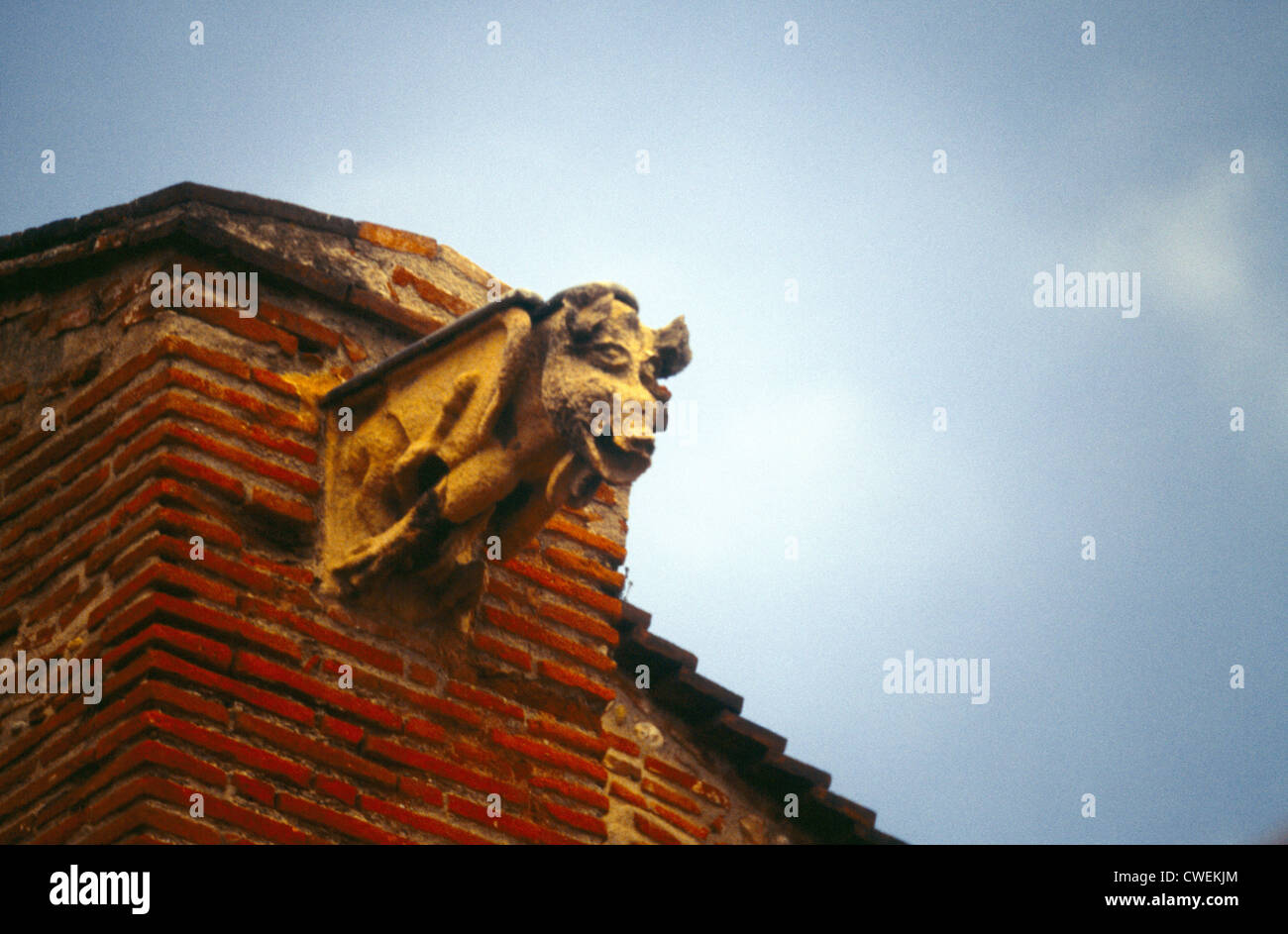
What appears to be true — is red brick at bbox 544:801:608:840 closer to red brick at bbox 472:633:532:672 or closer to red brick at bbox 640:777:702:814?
red brick at bbox 472:633:532:672

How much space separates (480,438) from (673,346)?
0.64 m

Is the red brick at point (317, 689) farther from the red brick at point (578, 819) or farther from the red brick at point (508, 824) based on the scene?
the red brick at point (578, 819)

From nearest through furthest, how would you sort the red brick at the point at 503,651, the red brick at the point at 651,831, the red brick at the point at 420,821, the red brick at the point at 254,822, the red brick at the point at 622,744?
the red brick at the point at 254,822 < the red brick at the point at 420,821 < the red brick at the point at 503,651 < the red brick at the point at 651,831 < the red brick at the point at 622,744

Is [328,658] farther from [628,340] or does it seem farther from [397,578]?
[628,340]

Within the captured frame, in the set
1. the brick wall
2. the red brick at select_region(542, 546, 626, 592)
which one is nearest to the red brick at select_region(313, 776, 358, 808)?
the brick wall

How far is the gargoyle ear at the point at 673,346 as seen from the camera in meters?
4.84

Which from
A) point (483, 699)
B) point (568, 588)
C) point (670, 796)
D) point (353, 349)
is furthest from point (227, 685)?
point (670, 796)

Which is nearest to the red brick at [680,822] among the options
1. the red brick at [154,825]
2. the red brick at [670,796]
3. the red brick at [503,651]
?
the red brick at [670,796]

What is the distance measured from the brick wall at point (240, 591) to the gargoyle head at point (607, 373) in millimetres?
856

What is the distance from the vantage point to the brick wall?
455 cm

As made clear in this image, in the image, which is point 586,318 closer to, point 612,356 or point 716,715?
point 612,356

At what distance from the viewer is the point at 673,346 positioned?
4.84 meters

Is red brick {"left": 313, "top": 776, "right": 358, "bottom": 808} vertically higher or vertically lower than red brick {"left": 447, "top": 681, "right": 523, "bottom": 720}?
lower
